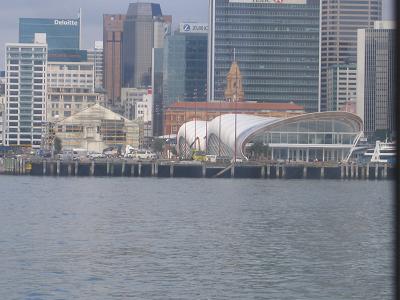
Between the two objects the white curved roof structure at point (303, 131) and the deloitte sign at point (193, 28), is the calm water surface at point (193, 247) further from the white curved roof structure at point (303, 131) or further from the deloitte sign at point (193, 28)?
the deloitte sign at point (193, 28)

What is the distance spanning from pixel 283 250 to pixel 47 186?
132 ft

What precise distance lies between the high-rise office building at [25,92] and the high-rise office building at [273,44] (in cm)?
2469

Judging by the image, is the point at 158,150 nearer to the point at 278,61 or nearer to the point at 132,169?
the point at 278,61

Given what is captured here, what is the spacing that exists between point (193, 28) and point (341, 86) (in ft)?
70.4

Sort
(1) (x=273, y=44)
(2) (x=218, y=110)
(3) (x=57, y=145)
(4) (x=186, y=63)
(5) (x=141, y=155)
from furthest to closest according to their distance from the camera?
(4) (x=186, y=63), (1) (x=273, y=44), (2) (x=218, y=110), (3) (x=57, y=145), (5) (x=141, y=155)

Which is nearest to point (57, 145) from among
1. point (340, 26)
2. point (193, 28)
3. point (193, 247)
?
point (193, 28)

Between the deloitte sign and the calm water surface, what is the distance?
4288 inches

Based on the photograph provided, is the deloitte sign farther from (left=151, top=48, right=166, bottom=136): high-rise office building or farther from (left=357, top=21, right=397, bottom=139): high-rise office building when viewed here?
(left=357, top=21, right=397, bottom=139): high-rise office building

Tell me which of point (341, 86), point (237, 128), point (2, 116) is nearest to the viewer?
point (237, 128)

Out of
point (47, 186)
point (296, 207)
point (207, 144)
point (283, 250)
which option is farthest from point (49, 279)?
point (207, 144)

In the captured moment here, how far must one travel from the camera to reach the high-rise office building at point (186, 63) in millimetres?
166125

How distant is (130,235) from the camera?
36094mm

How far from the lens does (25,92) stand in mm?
154250

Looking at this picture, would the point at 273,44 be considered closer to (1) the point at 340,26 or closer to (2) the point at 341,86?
(2) the point at 341,86
